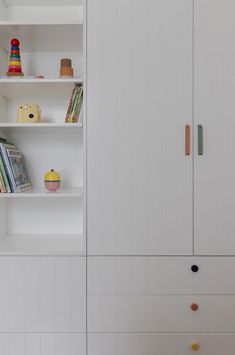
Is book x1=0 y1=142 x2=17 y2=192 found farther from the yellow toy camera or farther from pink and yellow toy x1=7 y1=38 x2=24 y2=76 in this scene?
pink and yellow toy x1=7 y1=38 x2=24 y2=76

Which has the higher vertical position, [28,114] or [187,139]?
[28,114]

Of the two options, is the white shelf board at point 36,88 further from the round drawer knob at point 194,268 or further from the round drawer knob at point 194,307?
the round drawer knob at point 194,307

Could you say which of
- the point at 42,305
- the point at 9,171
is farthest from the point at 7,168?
the point at 42,305

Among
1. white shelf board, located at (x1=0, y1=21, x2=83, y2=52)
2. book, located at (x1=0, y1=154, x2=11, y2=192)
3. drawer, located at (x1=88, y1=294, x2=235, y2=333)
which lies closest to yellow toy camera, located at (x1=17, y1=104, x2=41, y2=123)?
book, located at (x1=0, y1=154, x2=11, y2=192)

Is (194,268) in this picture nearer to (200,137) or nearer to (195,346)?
(195,346)

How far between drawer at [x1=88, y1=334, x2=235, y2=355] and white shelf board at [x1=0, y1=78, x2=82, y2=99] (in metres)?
1.26

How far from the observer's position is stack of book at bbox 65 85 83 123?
1695mm

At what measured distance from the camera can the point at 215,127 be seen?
1.57 m

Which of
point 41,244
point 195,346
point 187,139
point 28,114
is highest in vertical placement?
point 28,114

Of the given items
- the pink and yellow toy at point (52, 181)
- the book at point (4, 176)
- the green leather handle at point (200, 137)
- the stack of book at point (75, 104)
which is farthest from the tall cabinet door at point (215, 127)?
the book at point (4, 176)

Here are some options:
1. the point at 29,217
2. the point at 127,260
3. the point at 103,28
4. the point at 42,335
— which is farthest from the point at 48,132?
the point at 42,335

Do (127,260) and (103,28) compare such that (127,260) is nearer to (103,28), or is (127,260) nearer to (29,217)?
(29,217)

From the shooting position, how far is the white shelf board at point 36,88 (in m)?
1.61

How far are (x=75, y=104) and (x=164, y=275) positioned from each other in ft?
3.18
